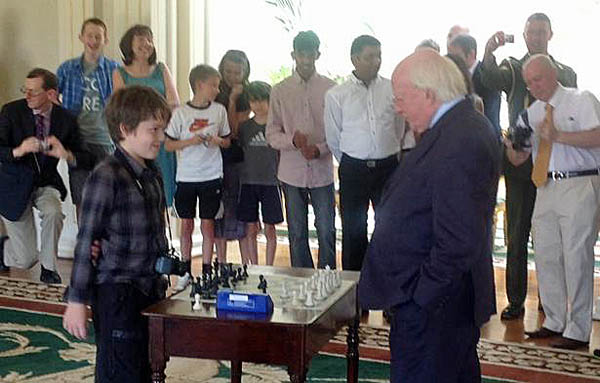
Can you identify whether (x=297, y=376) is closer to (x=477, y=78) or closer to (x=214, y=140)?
(x=214, y=140)

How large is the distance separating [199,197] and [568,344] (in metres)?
2.56

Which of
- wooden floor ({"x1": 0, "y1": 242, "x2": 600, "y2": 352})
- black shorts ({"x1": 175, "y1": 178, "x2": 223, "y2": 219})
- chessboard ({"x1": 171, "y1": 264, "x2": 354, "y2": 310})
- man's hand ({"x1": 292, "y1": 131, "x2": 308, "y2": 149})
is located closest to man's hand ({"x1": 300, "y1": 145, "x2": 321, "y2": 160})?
man's hand ({"x1": 292, "y1": 131, "x2": 308, "y2": 149})

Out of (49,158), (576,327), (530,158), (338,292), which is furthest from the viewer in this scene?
(49,158)

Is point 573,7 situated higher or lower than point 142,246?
higher

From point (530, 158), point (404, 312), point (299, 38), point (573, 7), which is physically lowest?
point (404, 312)

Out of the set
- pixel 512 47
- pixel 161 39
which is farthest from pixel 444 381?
pixel 512 47

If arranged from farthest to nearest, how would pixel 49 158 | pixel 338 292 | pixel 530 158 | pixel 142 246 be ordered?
1. pixel 49 158
2. pixel 530 158
3. pixel 338 292
4. pixel 142 246

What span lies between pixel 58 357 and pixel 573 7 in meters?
7.47

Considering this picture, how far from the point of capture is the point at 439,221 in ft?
9.21

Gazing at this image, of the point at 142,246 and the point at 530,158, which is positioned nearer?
the point at 142,246

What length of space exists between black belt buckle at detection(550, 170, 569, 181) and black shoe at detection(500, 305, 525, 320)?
1070mm

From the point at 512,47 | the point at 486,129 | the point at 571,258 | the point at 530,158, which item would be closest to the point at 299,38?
the point at 530,158

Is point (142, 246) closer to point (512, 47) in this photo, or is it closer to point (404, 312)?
point (404, 312)

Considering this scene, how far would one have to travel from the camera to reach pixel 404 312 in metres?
2.97
